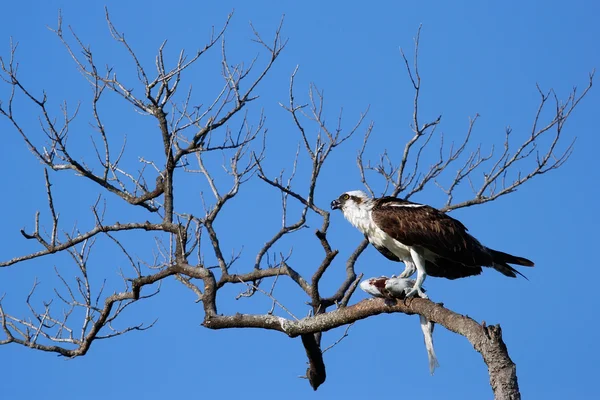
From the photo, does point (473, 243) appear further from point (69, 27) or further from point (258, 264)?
point (69, 27)

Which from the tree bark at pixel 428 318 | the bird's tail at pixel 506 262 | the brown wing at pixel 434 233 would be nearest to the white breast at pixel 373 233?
the brown wing at pixel 434 233

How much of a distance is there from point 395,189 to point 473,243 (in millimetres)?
1531

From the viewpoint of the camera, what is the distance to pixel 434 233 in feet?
25.5

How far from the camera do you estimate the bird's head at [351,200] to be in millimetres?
8469

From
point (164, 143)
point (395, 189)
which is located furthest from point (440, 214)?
point (164, 143)

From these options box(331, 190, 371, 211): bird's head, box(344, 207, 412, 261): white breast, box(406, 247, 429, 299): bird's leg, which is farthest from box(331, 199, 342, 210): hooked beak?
box(406, 247, 429, 299): bird's leg

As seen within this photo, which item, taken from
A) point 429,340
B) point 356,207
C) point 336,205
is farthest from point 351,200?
point 429,340

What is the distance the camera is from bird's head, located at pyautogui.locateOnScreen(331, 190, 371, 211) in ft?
27.8

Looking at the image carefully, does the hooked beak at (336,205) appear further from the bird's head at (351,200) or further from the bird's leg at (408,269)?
the bird's leg at (408,269)

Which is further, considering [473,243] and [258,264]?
[258,264]

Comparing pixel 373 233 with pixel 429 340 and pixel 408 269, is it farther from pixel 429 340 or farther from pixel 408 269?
pixel 429 340

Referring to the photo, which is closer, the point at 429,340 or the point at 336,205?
the point at 429,340

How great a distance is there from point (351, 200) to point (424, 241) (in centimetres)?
105

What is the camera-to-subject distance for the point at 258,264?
8562 mm
